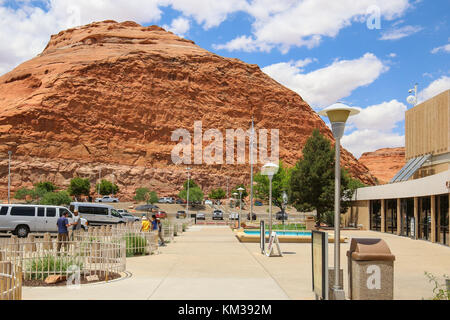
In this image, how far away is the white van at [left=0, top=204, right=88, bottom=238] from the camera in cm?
2530

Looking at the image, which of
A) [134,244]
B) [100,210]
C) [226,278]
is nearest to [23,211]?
[100,210]

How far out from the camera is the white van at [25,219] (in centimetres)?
2530

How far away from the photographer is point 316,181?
147 ft

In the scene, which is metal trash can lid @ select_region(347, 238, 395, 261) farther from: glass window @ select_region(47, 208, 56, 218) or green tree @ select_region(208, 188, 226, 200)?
green tree @ select_region(208, 188, 226, 200)

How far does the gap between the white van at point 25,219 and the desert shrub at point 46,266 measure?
15046 mm

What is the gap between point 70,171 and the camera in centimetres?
10725

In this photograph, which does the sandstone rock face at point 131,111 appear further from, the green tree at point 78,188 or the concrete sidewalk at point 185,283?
the concrete sidewalk at point 185,283

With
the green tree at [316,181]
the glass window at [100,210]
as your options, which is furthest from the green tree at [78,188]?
the glass window at [100,210]

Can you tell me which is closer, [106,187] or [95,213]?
[95,213]

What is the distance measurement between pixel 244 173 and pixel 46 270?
360ft

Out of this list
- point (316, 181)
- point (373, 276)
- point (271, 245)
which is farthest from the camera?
point (316, 181)

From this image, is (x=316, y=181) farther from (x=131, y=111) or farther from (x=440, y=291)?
(x=131, y=111)

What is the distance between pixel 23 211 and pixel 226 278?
58.6ft
